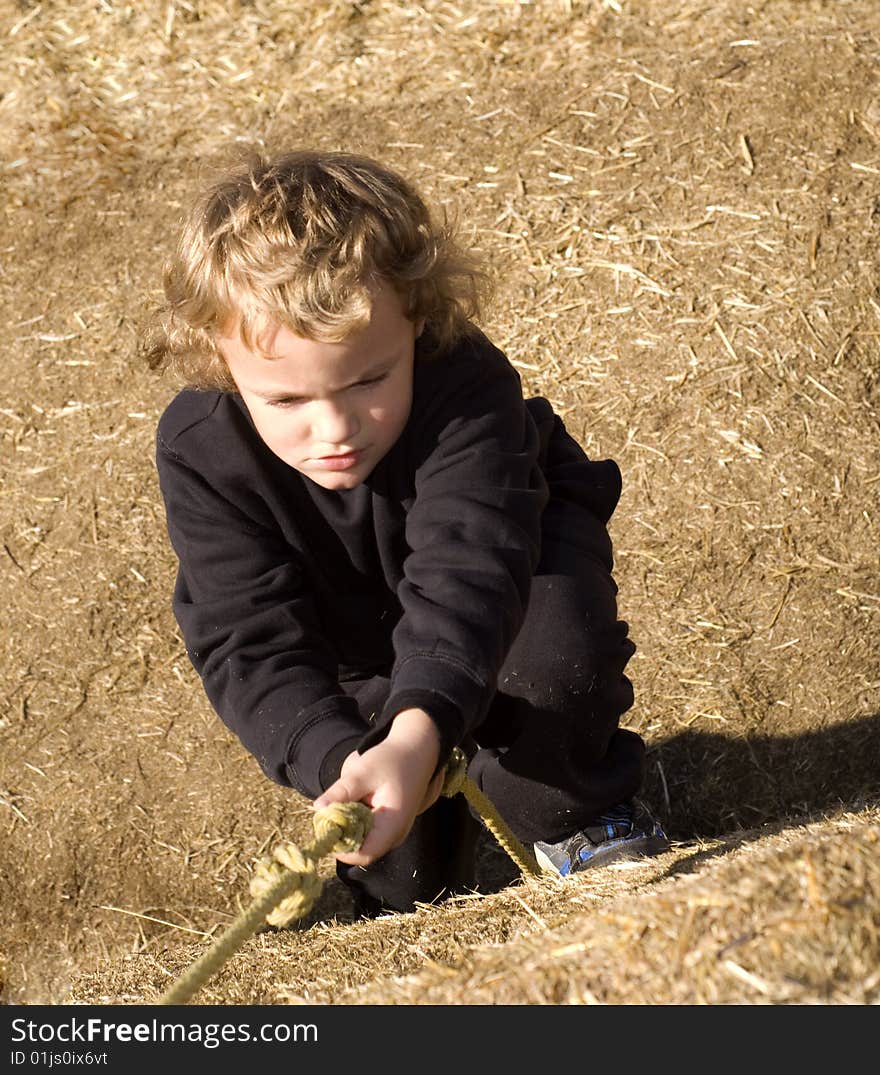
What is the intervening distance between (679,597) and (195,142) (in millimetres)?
3437

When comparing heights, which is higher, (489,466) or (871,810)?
(489,466)

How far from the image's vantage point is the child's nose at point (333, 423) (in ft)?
8.35

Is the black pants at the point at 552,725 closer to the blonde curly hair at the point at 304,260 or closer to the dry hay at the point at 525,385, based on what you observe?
the dry hay at the point at 525,385

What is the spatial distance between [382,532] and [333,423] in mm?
464

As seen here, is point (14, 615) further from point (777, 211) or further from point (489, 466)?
point (777, 211)

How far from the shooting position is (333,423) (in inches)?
100

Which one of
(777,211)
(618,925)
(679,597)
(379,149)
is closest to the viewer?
(618,925)

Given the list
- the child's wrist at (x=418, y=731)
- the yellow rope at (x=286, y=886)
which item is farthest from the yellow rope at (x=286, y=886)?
the child's wrist at (x=418, y=731)

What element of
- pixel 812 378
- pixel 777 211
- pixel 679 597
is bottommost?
pixel 679 597

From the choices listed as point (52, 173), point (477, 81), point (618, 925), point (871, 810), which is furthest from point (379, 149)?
point (618, 925)

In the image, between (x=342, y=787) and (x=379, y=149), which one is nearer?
(x=342, y=787)

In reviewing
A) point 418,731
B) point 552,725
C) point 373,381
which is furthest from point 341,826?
point 552,725

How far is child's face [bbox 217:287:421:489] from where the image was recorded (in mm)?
2502

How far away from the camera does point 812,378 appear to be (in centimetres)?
480
